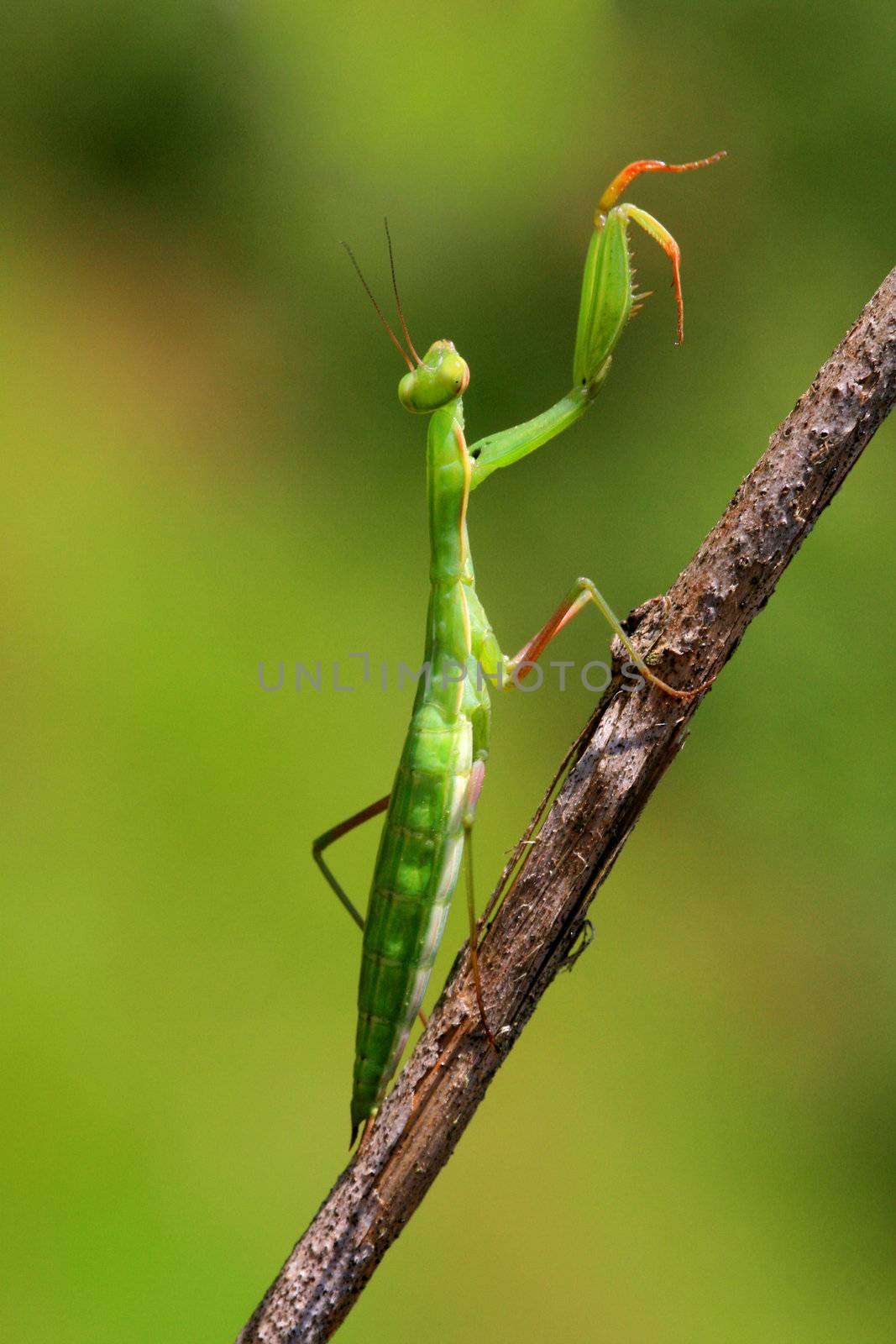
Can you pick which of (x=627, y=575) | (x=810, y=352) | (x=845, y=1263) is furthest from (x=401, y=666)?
(x=845, y=1263)

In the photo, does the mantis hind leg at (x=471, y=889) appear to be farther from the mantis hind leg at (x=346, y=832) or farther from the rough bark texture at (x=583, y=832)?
the mantis hind leg at (x=346, y=832)

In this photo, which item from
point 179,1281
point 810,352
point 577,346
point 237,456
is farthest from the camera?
point 237,456

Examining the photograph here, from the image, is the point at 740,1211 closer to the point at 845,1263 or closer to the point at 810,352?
the point at 845,1263

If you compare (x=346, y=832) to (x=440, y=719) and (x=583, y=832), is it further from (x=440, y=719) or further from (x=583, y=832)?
(x=583, y=832)

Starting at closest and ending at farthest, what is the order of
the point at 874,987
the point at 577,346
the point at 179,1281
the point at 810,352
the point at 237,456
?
the point at 577,346 → the point at 179,1281 → the point at 874,987 → the point at 810,352 → the point at 237,456

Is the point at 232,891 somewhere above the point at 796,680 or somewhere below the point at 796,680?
above

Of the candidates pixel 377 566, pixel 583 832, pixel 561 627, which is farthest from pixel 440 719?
pixel 377 566

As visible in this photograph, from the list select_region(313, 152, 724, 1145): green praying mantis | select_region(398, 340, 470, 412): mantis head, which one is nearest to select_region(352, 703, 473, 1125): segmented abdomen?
select_region(313, 152, 724, 1145): green praying mantis

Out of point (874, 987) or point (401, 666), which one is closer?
point (874, 987)

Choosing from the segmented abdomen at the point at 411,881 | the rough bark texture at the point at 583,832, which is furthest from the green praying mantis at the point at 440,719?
the rough bark texture at the point at 583,832
